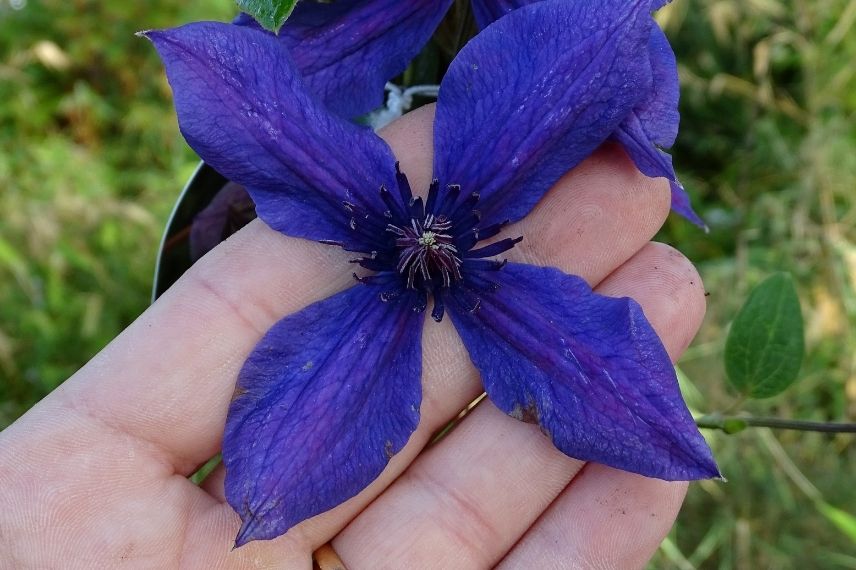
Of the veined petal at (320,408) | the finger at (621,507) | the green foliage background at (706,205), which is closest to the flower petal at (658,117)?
the finger at (621,507)

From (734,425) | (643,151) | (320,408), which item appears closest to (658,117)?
(643,151)

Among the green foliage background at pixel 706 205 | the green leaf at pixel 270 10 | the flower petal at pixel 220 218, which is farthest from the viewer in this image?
the green foliage background at pixel 706 205

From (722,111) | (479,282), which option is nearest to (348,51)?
(479,282)

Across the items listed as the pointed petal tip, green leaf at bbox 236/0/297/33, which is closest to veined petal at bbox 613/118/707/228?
green leaf at bbox 236/0/297/33

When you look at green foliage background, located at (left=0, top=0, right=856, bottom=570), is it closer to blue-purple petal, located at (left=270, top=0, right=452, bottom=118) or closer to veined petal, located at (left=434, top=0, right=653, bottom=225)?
veined petal, located at (left=434, top=0, right=653, bottom=225)

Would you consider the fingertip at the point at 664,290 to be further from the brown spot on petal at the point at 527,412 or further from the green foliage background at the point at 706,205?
the green foliage background at the point at 706,205

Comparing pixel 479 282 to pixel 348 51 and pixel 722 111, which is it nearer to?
pixel 348 51
